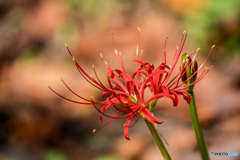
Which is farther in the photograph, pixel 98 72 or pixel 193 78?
pixel 98 72

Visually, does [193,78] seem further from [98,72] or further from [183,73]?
[98,72]

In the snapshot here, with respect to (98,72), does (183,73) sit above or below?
below

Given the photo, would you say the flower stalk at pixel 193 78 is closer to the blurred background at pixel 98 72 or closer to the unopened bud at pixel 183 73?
the unopened bud at pixel 183 73

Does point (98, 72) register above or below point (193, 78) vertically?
above

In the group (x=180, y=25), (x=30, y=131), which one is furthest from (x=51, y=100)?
(x=180, y=25)

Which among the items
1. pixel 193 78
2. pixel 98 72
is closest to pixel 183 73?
pixel 193 78

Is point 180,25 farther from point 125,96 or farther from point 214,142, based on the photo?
point 125,96

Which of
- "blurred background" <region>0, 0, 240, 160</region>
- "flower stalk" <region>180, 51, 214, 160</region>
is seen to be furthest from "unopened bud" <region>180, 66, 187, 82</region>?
"blurred background" <region>0, 0, 240, 160</region>

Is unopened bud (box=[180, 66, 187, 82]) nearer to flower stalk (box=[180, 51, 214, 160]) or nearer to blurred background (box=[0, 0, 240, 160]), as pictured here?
flower stalk (box=[180, 51, 214, 160])
